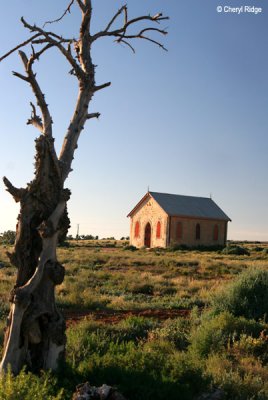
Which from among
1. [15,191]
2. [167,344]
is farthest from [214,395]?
[15,191]

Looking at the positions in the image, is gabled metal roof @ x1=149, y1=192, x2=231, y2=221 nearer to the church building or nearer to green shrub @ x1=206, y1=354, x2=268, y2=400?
the church building

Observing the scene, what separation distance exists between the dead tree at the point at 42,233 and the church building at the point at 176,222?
4013 cm

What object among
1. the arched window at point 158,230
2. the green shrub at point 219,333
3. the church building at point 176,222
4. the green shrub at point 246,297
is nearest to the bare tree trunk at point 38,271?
the green shrub at point 219,333

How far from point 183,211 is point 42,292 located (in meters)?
42.9

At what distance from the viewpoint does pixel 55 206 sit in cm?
669

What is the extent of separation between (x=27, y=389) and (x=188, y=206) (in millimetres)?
45980

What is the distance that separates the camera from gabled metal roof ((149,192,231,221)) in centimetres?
4866

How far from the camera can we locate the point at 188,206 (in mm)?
50781

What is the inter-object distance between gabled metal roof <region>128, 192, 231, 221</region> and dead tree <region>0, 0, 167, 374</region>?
40.2 meters

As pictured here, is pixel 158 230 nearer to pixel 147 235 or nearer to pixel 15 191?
pixel 147 235

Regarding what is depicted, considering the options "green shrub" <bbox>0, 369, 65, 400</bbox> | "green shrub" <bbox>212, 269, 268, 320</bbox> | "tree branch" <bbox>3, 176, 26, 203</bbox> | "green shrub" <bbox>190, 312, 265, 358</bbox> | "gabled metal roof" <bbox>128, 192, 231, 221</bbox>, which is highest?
"gabled metal roof" <bbox>128, 192, 231, 221</bbox>

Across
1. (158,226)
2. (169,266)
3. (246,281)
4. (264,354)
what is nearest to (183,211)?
(158,226)

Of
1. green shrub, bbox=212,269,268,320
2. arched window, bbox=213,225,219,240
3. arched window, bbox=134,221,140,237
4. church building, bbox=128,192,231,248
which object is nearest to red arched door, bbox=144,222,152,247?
church building, bbox=128,192,231,248

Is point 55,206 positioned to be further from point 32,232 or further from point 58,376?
point 58,376
